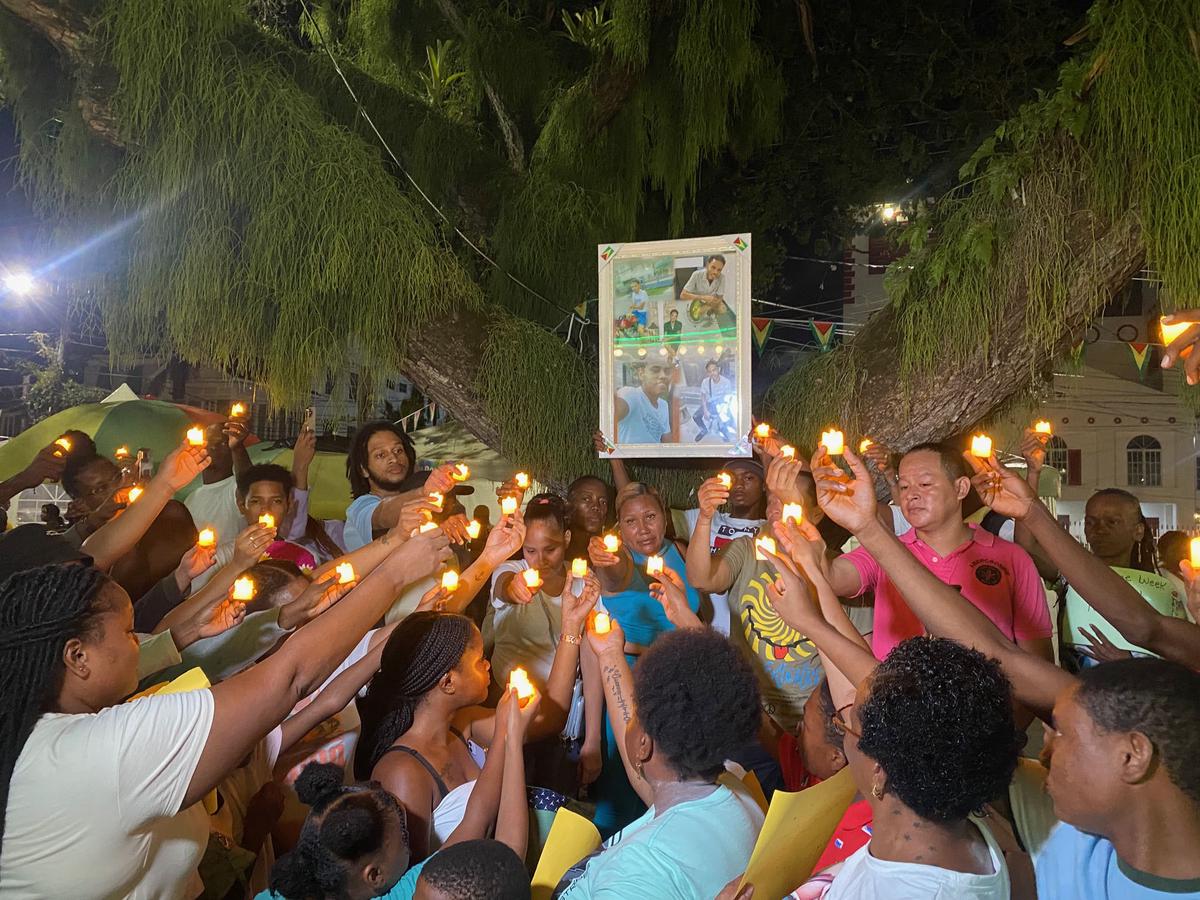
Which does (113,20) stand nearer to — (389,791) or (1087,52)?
(389,791)

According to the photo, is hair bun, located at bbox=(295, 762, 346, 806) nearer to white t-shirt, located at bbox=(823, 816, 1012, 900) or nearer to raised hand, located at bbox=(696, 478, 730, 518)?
white t-shirt, located at bbox=(823, 816, 1012, 900)

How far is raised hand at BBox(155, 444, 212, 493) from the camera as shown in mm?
3107

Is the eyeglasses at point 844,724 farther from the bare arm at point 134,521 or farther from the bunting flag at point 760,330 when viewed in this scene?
the bunting flag at point 760,330

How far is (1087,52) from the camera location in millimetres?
4086

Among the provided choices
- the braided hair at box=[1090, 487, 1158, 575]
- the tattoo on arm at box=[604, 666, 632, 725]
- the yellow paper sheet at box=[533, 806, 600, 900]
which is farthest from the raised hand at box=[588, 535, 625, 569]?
the braided hair at box=[1090, 487, 1158, 575]

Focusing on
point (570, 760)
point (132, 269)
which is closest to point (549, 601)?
point (570, 760)

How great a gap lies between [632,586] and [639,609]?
0.13m

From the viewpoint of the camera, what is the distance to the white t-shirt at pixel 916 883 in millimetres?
1443

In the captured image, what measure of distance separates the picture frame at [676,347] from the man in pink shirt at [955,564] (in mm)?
1314

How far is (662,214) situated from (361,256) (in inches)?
121

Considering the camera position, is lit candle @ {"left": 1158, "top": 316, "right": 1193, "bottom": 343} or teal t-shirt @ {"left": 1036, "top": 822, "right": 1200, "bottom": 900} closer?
teal t-shirt @ {"left": 1036, "top": 822, "right": 1200, "bottom": 900}

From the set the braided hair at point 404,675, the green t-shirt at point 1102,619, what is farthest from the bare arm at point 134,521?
the green t-shirt at point 1102,619

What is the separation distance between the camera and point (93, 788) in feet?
5.60

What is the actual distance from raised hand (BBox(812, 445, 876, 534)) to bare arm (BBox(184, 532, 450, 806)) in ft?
4.01
